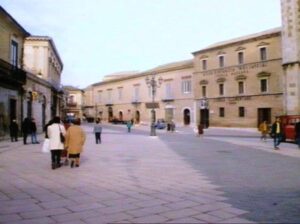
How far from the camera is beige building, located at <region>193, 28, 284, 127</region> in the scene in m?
36.6

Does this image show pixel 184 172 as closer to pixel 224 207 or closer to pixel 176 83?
pixel 224 207

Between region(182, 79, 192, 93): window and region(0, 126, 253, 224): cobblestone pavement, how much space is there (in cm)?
3809

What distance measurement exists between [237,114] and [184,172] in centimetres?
3163

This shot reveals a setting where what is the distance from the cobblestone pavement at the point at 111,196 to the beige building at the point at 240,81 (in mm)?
28875

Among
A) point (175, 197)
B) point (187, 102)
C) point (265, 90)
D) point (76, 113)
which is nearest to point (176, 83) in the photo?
point (187, 102)

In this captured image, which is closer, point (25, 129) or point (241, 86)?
point (25, 129)

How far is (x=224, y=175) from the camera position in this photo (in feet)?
29.7

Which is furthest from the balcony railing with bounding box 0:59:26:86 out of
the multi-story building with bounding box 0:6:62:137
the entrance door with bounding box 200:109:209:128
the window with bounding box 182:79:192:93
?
the window with bounding box 182:79:192:93

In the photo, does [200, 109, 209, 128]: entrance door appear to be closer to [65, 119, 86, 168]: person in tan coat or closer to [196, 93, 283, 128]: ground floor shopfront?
[196, 93, 283, 128]: ground floor shopfront

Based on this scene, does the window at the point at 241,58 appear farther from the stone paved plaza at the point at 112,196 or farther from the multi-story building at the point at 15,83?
the stone paved plaza at the point at 112,196

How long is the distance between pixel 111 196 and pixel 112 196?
2 centimetres

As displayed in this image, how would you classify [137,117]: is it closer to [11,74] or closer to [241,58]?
[241,58]

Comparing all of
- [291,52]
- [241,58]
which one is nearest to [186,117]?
[241,58]

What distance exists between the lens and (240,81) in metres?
40.0
